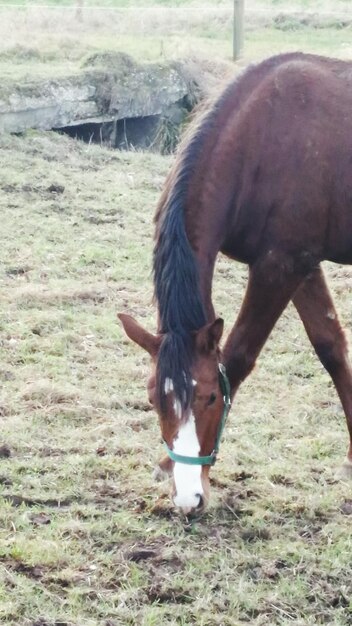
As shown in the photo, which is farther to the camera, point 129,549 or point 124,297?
point 124,297

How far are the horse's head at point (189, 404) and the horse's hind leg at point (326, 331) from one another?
92 centimetres

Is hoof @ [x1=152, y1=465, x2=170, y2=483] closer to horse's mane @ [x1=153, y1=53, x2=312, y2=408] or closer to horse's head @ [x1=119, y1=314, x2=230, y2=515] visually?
horse's head @ [x1=119, y1=314, x2=230, y2=515]

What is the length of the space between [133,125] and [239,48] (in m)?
1.98

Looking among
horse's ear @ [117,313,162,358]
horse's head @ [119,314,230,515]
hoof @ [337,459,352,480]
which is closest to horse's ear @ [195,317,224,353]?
horse's head @ [119,314,230,515]

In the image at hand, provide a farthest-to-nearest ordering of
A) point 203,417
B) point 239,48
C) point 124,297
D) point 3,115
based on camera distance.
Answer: point 239,48
point 3,115
point 124,297
point 203,417

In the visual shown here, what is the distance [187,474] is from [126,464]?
84 cm

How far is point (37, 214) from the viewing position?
743cm

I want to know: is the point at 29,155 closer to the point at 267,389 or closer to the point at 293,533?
the point at 267,389

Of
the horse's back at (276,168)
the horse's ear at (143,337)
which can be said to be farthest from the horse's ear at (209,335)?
the horse's back at (276,168)

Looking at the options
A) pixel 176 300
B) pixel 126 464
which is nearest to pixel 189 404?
pixel 176 300

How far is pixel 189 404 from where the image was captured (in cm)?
326

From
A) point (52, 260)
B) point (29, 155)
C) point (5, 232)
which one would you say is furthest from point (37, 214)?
point (29, 155)

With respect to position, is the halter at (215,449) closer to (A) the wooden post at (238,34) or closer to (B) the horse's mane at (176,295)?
(B) the horse's mane at (176,295)

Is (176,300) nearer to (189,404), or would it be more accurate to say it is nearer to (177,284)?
(177,284)
